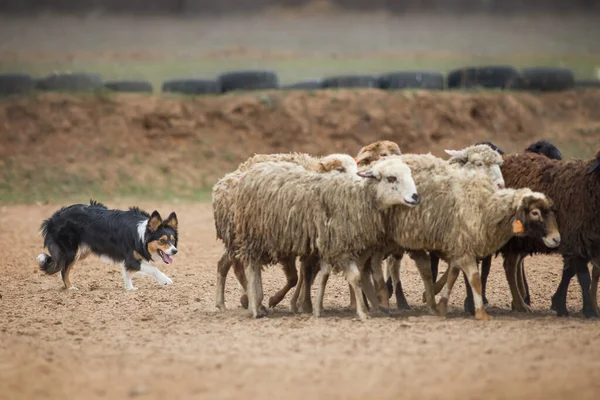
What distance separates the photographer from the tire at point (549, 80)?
95.8 ft

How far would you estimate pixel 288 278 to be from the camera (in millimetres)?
12742

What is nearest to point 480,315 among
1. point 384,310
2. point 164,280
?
point 384,310

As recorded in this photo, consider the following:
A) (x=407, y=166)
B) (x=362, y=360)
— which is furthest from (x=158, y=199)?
(x=362, y=360)

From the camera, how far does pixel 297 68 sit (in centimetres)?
3891

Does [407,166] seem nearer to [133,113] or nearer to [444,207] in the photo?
[444,207]

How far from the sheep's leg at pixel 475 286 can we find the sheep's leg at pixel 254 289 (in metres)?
2.58

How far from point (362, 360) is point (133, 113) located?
19.9 meters

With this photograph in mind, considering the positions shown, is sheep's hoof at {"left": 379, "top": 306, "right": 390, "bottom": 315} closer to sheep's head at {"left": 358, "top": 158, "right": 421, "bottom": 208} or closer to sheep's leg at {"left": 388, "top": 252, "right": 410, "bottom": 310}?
sheep's leg at {"left": 388, "top": 252, "right": 410, "bottom": 310}

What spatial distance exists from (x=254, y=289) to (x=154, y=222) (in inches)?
109

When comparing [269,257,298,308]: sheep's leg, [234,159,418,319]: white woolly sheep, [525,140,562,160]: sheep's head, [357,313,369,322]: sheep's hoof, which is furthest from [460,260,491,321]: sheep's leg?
[525,140,562,160]: sheep's head

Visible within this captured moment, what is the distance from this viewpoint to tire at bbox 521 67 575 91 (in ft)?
95.8

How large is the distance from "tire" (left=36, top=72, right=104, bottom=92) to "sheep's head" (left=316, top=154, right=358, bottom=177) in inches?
690

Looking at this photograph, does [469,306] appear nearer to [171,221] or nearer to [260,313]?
[260,313]

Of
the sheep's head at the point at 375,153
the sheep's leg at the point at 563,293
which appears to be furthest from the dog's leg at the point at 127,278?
the sheep's leg at the point at 563,293
